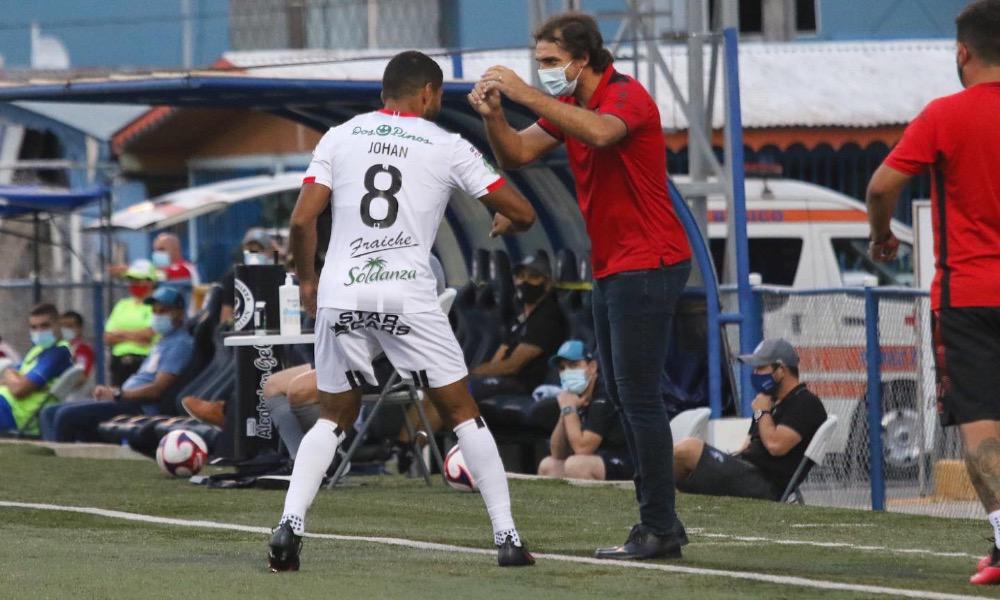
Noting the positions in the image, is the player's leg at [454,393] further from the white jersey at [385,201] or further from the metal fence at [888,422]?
the metal fence at [888,422]

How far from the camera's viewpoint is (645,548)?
311 inches

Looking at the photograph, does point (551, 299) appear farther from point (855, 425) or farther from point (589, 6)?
point (589, 6)

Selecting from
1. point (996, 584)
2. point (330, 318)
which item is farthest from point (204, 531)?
point (996, 584)

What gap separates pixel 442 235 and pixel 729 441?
4349mm

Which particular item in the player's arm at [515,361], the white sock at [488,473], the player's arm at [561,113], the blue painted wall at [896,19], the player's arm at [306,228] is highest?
the blue painted wall at [896,19]

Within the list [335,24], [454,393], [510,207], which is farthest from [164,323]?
[335,24]

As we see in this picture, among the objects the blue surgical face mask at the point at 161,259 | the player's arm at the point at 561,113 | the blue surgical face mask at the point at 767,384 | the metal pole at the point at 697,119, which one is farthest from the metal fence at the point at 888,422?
the blue surgical face mask at the point at 161,259

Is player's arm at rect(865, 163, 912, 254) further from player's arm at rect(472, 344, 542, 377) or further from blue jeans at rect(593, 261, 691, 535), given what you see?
player's arm at rect(472, 344, 542, 377)

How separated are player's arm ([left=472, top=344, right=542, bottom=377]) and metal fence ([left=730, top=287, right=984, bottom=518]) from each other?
106 inches

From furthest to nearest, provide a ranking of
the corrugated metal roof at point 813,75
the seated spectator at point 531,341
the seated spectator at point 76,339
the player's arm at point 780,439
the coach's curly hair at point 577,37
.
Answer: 1. the corrugated metal roof at point 813,75
2. the seated spectator at point 76,339
3. the seated spectator at point 531,341
4. the player's arm at point 780,439
5. the coach's curly hair at point 577,37

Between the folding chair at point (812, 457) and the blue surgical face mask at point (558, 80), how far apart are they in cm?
402

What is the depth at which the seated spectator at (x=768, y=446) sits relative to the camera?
11.7m

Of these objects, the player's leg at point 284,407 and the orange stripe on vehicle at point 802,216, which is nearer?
the player's leg at point 284,407

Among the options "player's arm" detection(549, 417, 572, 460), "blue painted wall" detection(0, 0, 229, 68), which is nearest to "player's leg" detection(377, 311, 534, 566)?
"player's arm" detection(549, 417, 572, 460)
